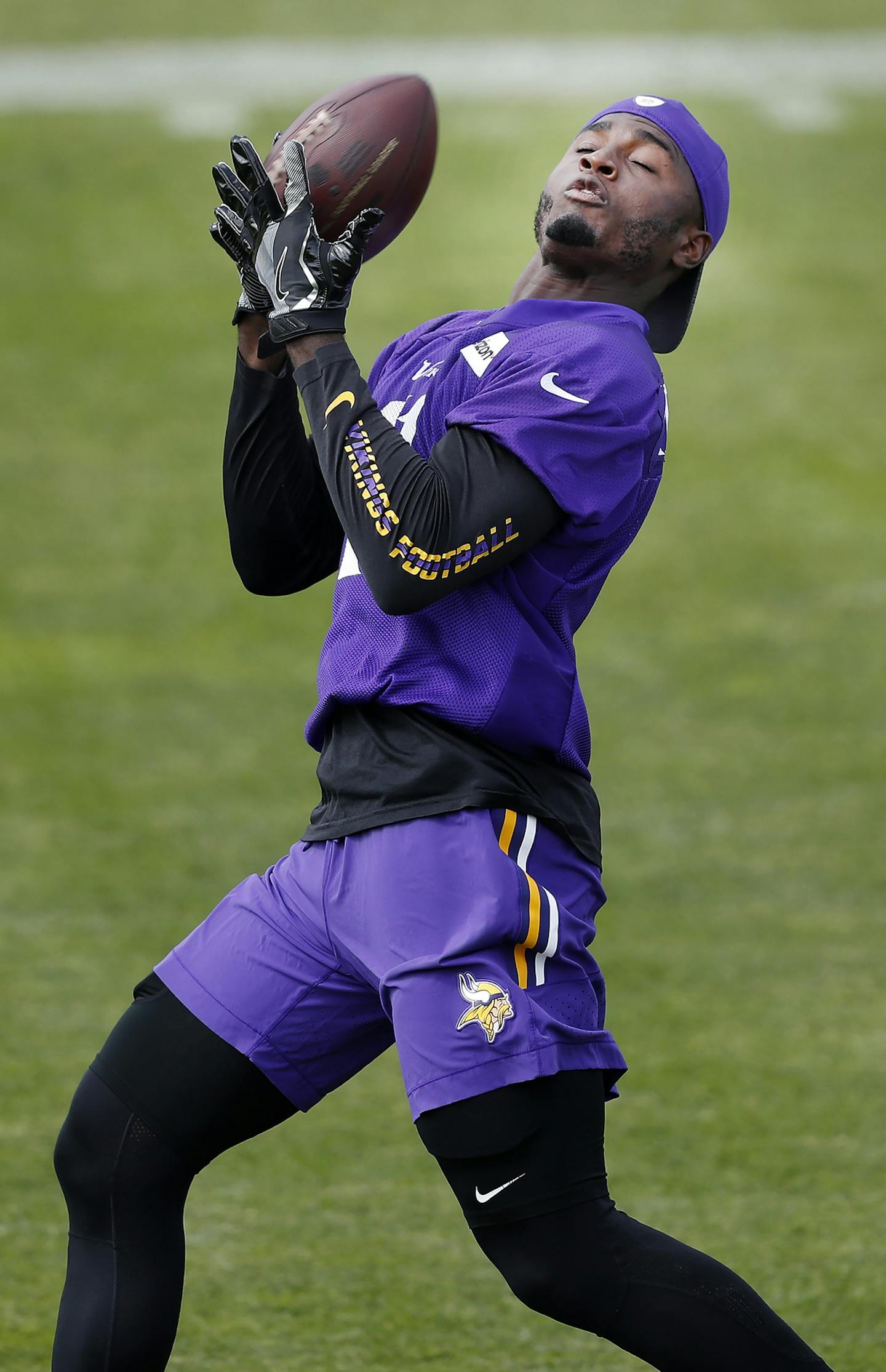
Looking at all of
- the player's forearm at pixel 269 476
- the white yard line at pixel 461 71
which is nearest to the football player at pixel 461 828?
the player's forearm at pixel 269 476

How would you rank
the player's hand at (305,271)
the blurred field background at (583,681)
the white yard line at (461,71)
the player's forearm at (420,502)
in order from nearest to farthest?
the player's forearm at (420,502), the player's hand at (305,271), the blurred field background at (583,681), the white yard line at (461,71)

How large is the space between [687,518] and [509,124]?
4898 millimetres

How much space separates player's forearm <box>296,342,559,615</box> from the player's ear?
54 centimetres

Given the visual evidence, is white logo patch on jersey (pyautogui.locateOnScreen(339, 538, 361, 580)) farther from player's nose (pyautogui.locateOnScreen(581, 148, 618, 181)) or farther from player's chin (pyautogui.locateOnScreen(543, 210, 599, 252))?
player's nose (pyautogui.locateOnScreen(581, 148, 618, 181))

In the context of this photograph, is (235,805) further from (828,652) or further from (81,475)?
(81,475)

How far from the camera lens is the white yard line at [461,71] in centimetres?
1315

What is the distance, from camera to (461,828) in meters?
2.40

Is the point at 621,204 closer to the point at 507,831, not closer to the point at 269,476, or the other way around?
the point at 269,476

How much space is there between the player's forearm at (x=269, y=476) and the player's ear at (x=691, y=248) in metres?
0.63

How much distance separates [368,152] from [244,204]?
1.61 ft

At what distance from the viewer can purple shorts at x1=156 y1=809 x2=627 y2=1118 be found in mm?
2314

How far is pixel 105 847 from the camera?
628cm

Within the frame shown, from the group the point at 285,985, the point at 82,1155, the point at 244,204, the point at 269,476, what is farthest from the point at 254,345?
the point at 82,1155

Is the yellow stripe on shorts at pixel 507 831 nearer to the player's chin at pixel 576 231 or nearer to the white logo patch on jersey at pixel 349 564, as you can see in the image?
the white logo patch on jersey at pixel 349 564
